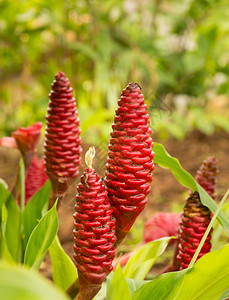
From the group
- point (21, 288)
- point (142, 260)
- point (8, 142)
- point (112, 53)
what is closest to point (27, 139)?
point (8, 142)

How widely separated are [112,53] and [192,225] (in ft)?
6.71

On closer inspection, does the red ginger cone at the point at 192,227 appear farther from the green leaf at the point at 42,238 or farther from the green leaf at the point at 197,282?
the green leaf at the point at 42,238

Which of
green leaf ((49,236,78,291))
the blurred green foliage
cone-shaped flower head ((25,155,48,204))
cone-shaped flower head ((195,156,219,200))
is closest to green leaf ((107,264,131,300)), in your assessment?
green leaf ((49,236,78,291))

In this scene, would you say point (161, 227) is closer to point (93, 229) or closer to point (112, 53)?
point (93, 229)

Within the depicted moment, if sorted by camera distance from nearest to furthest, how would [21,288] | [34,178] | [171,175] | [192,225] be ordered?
[21,288]
[192,225]
[34,178]
[171,175]

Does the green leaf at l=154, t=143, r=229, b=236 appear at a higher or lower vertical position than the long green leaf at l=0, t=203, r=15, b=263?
higher

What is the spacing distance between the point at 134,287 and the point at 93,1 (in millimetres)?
2127

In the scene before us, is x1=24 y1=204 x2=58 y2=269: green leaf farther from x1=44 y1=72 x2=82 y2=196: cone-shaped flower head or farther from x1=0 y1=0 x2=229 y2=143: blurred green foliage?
x1=0 y1=0 x2=229 y2=143: blurred green foliage

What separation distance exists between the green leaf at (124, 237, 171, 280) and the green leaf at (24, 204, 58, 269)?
17 cm

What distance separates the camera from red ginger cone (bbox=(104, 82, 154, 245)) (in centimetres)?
45

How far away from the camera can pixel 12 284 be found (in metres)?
0.22

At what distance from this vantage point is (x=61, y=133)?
575 mm

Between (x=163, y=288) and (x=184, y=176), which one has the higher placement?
(x=184, y=176)

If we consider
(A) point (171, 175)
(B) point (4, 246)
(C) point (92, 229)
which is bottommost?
(A) point (171, 175)
